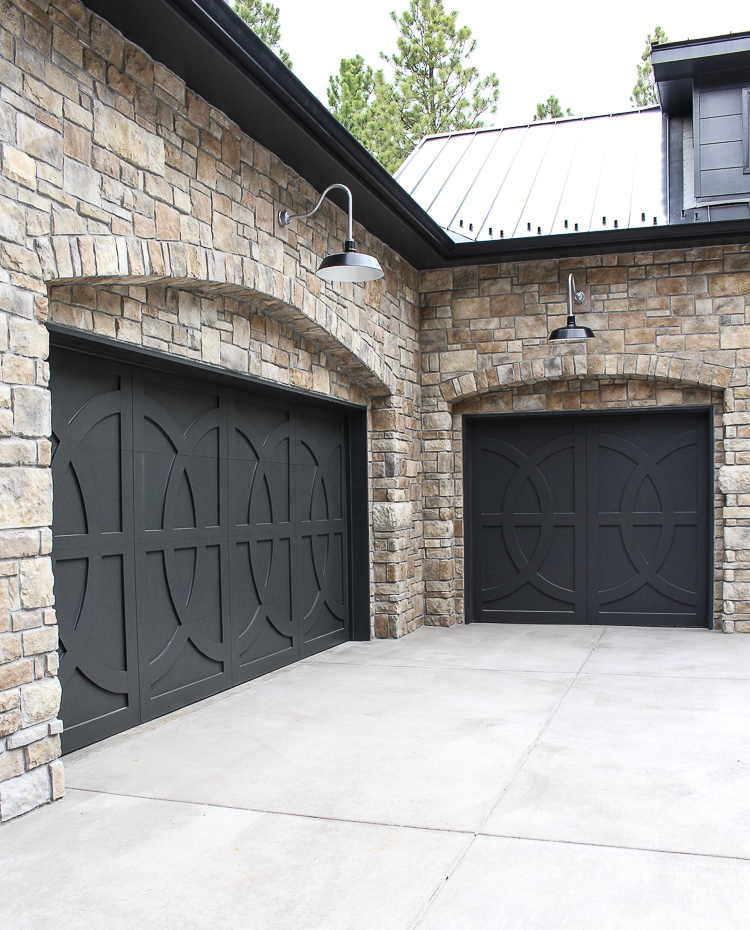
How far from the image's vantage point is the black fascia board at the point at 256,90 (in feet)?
14.3

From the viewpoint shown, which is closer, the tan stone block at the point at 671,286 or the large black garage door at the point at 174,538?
the large black garage door at the point at 174,538

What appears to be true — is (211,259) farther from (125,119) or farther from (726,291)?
(726,291)

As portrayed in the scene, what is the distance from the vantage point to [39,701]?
151 inches

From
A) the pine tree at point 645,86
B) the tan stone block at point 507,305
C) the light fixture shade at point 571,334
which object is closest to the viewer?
the light fixture shade at point 571,334

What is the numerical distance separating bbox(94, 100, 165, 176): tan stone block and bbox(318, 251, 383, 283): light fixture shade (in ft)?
3.75

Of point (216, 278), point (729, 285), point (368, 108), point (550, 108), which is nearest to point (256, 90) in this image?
point (216, 278)

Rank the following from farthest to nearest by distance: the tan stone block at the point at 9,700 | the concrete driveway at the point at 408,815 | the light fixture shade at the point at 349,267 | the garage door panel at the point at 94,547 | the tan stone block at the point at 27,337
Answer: the light fixture shade at the point at 349,267 → the garage door panel at the point at 94,547 → the tan stone block at the point at 27,337 → the tan stone block at the point at 9,700 → the concrete driveway at the point at 408,815

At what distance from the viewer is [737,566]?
325 inches

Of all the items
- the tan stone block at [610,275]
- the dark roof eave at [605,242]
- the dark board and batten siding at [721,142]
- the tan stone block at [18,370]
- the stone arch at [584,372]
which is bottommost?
the tan stone block at [18,370]

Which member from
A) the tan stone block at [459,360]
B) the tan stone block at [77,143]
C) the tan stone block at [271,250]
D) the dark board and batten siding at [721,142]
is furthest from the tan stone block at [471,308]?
the tan stone block at [77,143]

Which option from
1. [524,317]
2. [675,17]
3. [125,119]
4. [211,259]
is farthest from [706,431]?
[675,17]

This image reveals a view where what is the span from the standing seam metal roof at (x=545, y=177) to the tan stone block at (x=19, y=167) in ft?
17.8

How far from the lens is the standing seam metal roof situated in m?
8.86

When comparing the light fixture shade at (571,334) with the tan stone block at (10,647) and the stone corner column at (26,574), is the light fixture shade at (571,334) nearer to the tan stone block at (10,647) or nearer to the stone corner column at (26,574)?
the stone corner column at (26,574)
